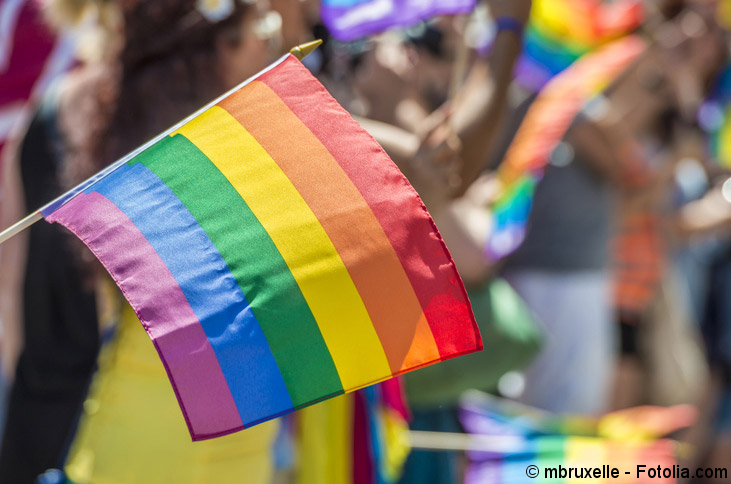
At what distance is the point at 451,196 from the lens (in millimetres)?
2256

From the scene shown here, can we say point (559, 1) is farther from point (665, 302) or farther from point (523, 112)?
point (665, 302)

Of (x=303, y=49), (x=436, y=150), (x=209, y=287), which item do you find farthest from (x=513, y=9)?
(x=209, y=287)

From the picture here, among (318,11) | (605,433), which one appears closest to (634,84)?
(605,433)

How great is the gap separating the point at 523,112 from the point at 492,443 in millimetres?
1524

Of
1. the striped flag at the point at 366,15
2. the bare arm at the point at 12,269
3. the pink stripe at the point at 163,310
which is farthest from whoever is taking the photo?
the striped flag at the point at 366,15

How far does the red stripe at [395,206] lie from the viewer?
5.13 feet

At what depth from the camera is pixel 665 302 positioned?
4.48m

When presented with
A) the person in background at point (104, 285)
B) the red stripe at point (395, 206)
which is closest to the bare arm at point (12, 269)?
the person in background at point (104, 285)

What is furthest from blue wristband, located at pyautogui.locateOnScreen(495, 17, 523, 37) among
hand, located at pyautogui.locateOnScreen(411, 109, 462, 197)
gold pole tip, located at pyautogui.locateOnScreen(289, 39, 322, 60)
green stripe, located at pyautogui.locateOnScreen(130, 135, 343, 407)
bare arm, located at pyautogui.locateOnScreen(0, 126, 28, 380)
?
bare arm, located at pyautogui.locateOnScreen(0, 126, 28, 380)

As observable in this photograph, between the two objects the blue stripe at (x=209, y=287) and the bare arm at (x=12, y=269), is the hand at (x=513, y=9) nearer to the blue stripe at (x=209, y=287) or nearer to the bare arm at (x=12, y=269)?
the blue stripe at (x=209, y=287)

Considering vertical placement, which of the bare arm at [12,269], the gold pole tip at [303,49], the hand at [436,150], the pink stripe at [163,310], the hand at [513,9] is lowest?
the pink stripe at [163,310]

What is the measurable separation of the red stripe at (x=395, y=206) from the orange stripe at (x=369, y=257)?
1cm

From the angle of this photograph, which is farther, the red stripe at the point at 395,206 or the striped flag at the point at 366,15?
the striped flag at the point at 366,15

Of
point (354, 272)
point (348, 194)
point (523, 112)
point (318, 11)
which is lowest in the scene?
point (354, 272)
